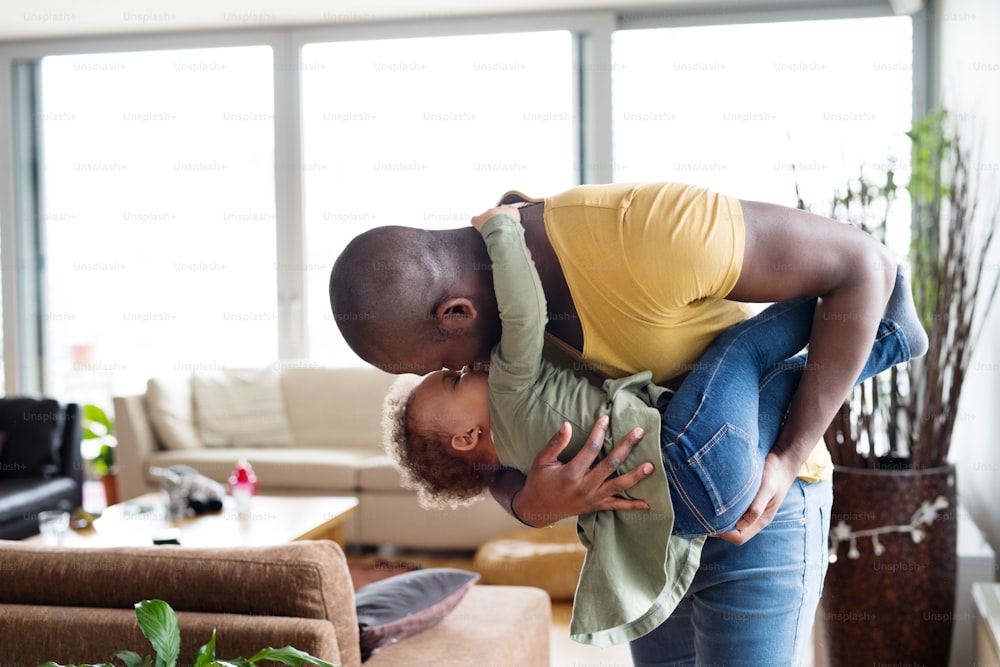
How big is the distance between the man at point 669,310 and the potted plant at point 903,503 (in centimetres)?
148

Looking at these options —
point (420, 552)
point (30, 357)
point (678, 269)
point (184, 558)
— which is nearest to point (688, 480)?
point (678, 269)

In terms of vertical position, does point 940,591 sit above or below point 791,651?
below

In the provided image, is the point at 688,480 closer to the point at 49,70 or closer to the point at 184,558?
the point at 184,558

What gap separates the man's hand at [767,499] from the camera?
1245mm

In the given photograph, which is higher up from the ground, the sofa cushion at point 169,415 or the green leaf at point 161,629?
the green leaf at point 161,629

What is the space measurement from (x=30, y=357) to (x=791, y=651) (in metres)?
5.71

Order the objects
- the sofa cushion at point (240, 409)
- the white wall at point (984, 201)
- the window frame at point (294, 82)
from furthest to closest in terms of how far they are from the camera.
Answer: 1. the window frame at point (294, 82)
2. the sofa cushion at point (240, 409)
3. the white wall at point (984, 201)

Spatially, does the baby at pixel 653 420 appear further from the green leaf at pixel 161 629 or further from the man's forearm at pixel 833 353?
the green leaf at pixel 161 629

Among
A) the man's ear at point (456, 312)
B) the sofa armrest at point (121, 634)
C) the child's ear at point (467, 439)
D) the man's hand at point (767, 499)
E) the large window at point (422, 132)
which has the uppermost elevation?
the large window at point (422, 132)

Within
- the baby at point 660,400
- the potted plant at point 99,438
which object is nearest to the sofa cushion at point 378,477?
the potted plant at point 99,438

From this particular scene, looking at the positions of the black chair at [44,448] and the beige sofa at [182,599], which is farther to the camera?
the black chair at [44,448]

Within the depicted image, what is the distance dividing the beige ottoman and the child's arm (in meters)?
2.61

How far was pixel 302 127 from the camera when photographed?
215 inches

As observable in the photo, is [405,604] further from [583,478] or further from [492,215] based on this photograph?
[492,215]
